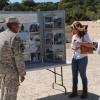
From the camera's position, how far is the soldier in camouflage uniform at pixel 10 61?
6.46 metres

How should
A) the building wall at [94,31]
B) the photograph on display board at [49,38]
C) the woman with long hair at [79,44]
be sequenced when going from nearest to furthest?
the woman with long hair at [79,44] → the photograph on display board at [49,38] → the building wall at [94,31]

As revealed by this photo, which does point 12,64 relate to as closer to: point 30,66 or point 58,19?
point 30,66

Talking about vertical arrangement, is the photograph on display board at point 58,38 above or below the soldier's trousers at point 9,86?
above

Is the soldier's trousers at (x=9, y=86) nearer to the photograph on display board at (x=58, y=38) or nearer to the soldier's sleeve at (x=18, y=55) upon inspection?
the soldier's sleeve at (x=18, y=55)

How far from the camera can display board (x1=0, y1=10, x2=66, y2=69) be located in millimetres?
8219

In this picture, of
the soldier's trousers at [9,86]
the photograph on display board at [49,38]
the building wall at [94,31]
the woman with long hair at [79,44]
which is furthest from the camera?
the building wall at [94,31]

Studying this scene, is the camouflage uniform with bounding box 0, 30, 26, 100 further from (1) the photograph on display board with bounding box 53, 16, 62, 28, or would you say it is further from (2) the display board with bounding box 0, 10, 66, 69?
(1) the photograph on display board with bounding box 53, 16, 62, 28

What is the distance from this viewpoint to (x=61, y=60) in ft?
29.5

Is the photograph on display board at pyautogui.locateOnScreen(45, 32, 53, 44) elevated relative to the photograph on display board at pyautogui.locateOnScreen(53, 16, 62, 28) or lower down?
lower down

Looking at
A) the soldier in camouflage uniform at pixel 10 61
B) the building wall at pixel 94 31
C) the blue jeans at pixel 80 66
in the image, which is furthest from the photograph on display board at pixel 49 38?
the building wall at pixel 94 31

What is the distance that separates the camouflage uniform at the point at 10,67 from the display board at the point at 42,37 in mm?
1522

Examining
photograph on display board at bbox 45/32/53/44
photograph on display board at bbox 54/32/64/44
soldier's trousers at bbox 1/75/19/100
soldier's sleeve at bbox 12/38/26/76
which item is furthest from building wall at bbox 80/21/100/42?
soldier's sleeve at bbox 12/38/26/76

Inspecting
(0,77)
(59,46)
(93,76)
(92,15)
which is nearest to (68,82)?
(93,76)

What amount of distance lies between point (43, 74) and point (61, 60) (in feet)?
10.1
